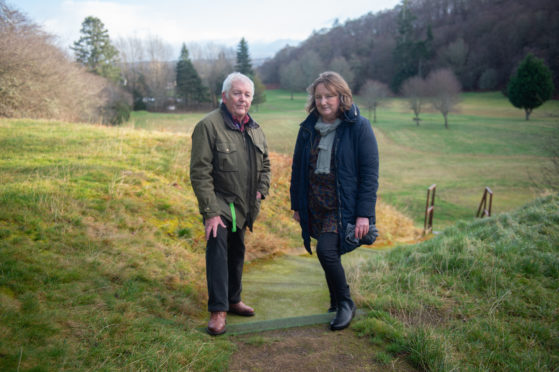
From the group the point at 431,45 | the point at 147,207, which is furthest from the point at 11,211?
the point at 431,45

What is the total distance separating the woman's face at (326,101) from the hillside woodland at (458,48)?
224 feet

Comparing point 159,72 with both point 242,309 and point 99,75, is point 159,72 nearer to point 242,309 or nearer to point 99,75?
point 99,75

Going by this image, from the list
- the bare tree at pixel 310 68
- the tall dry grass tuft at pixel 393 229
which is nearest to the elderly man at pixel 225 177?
the tall dry grass tuft at pixel 393 229

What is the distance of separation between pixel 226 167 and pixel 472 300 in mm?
2493

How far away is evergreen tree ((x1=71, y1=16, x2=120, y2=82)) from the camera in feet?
175

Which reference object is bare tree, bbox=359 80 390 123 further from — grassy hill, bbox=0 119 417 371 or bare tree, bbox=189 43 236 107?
grassy hill, bbox=0 119 417 371

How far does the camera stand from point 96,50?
53.6m

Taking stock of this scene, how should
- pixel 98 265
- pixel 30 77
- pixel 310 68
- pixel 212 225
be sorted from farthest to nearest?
pixel 310 68, pixel 30 77, pixel 98 265, pixel 212 225

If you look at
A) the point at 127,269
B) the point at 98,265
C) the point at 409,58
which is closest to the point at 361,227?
the point at 127,269

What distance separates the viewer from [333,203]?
2986 millimetres

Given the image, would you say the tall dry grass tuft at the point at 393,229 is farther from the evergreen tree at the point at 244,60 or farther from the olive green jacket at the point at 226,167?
the evergreen tree at the point at 244,60

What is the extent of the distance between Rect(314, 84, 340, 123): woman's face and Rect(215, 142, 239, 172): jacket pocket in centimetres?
80

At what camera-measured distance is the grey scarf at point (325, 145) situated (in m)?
2.95

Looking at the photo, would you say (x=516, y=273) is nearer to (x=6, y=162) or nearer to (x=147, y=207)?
(x=147, y=207)
